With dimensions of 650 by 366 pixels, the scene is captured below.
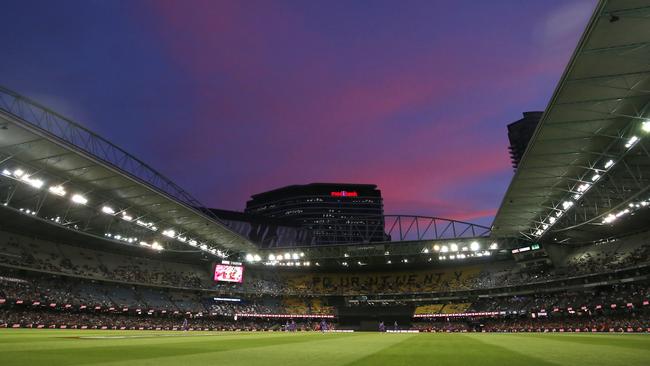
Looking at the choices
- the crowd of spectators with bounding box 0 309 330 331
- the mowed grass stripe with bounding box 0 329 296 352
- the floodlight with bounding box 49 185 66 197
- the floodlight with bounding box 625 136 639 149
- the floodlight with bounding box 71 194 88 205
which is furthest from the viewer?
the crowd of spectators with bounding box 0 309 330 331

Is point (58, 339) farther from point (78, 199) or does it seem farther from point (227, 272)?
point (227, 272)

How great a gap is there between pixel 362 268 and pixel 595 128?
6039cm

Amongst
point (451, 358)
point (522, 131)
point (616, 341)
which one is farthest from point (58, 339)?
point (522, 131)

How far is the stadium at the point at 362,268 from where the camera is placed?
57.1 feet

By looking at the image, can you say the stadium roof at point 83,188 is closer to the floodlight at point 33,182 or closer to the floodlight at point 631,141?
the floodlight at point 33,182

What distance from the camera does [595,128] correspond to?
86.2 feet

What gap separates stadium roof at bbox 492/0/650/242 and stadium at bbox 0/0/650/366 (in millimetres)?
125

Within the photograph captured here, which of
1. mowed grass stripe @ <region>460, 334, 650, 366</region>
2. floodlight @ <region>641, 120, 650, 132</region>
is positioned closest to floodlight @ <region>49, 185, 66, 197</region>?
mowed grass stripe @ <region>460, 334, 650, 366</region>

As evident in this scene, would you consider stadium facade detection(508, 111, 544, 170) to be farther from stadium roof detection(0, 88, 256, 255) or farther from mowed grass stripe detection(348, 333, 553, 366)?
mowed grass stripe detection(348, 333, 553, 366)

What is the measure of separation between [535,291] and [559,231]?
15983 millimetres

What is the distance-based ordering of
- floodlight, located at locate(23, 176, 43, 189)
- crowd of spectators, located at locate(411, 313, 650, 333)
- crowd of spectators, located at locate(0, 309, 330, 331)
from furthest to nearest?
crowd of spectators, located at locate(0, 309, 330, 331) → crowd of spectators, located at locate(411, 313, 650, 333) → floodlight, located at locate(23, 176, 43, 189)

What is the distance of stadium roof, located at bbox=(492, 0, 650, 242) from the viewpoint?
1778 cm

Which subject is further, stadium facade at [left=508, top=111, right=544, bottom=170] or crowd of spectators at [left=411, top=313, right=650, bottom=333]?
stadium facade at [left=508, top=111, right=544, bottom=170]

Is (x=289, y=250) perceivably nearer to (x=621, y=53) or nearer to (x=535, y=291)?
(x=535, y=291)
